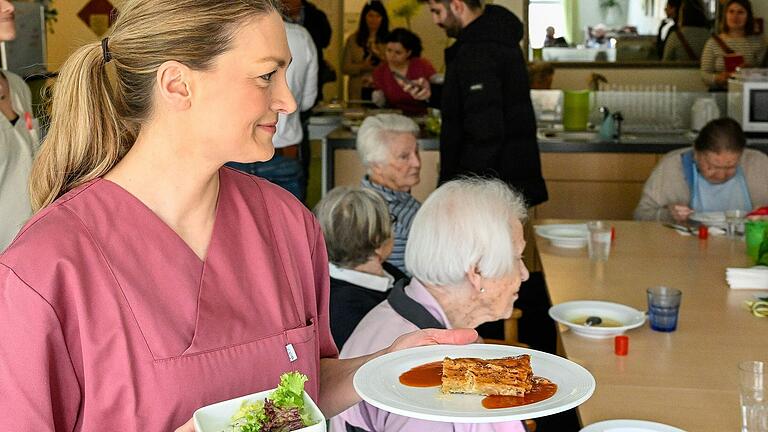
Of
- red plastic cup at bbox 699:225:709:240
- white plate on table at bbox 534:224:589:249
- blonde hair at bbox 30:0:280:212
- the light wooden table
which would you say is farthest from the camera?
red plastic cup at bbox 699:225:709:240

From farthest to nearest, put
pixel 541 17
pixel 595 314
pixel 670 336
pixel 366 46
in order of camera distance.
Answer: pixel 366 46 → pixel 541 17 → pixel 595 314 → pixel 670 336

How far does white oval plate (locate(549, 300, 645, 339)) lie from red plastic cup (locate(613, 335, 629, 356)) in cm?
11

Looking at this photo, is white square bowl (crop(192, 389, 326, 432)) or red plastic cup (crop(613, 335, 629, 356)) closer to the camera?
white square bowl (crop(192, 389, 326, 432))

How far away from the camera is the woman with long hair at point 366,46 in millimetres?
8789

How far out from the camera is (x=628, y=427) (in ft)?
6.15

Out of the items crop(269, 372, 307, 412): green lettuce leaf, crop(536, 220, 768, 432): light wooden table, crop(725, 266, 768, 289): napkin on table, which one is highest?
crop(269, 372, 307, 412): green lettuce leaf

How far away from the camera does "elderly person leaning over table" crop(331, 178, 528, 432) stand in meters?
2.15

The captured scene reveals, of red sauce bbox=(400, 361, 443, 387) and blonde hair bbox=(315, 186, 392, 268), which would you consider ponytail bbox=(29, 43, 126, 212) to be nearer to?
red sauce bbox=(400, 361, 443, 387)

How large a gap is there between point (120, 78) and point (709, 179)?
137 inches

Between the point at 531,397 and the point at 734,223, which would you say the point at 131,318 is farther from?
the point at 734,223

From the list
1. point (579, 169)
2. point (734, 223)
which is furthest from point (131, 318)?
point (579, 169)

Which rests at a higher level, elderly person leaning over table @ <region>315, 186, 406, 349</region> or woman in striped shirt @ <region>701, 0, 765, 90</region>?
woman in striped shirt @ <region>701, 0, 765, 90</region>

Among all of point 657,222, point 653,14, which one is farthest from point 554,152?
point 653,14

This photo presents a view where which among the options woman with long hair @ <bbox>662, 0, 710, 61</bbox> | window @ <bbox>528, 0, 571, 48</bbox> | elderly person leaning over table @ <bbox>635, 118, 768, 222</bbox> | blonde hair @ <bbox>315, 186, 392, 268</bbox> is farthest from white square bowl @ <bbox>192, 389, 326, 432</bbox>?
woman with long hair @ <bbox>662, 0, 710, 61</bbox>
